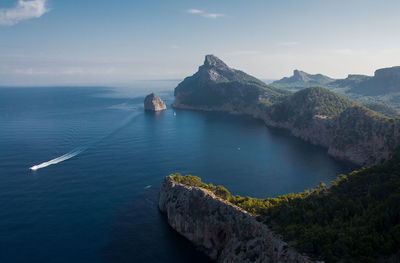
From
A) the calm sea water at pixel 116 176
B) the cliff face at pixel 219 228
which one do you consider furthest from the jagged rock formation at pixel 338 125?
the cliff face at pixel 219 228

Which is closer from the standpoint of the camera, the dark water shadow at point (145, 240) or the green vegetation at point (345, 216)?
the green vegetation at point (345, 216)

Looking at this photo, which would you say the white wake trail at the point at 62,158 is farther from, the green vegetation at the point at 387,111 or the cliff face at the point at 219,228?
the green vegetation at the point at 387,111

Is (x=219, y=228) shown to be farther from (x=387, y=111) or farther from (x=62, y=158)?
(x=387, y=111)

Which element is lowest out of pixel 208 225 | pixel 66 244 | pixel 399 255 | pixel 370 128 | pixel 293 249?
pixel 66 244

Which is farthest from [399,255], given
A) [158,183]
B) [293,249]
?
[158,183]

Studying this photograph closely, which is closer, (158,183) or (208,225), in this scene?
(208,225)

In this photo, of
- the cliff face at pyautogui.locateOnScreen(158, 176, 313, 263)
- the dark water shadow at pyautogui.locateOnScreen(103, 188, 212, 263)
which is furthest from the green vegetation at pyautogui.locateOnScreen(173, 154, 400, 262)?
the dark water shadow at pyautogui.locateOnScreen(103, 188, 212, 263)

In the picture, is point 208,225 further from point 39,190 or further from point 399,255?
point 39,190
